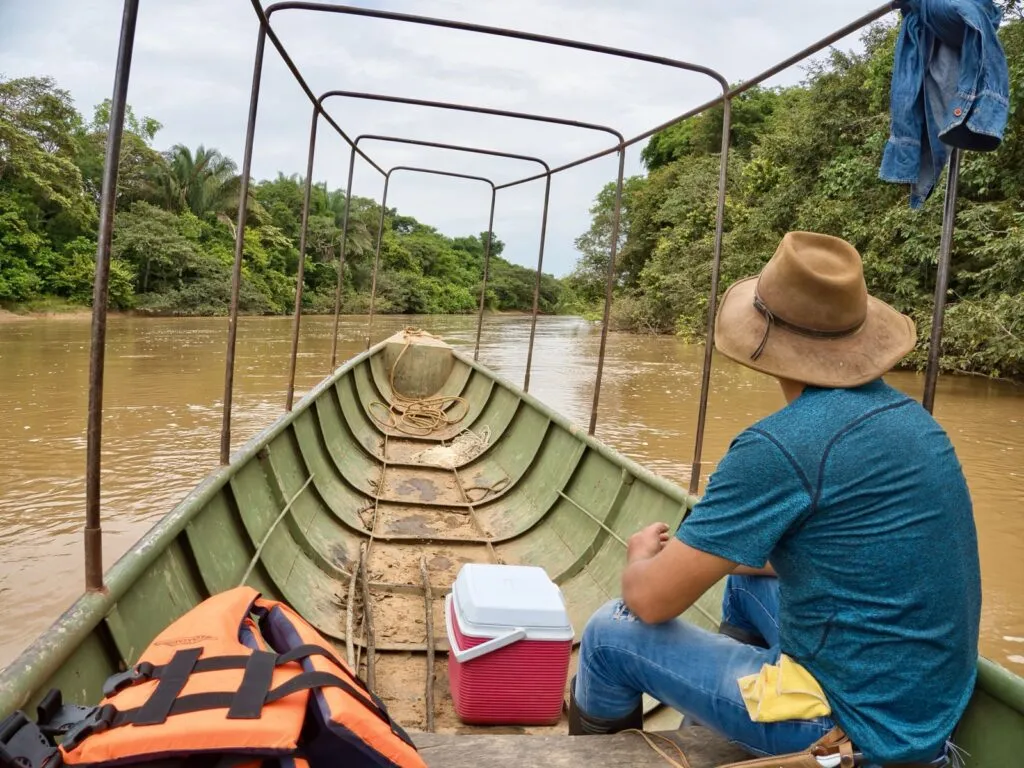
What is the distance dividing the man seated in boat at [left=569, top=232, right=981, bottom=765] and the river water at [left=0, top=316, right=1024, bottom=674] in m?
0.11

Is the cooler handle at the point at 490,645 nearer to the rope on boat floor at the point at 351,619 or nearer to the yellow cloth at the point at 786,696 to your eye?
the rope on boat floor at the point at 351,619

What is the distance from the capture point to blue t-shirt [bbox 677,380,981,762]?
4.29 ft

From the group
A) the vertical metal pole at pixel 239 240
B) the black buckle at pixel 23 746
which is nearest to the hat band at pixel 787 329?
the black buckle at pixel 23 746

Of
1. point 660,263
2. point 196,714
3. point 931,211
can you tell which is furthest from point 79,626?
point 660,263

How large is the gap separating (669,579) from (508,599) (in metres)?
1.05

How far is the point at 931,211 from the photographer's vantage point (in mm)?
11750

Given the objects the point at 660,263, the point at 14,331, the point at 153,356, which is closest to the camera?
the point at 153,356

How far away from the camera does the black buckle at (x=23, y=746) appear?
1107 millimetres

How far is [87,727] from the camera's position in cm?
119

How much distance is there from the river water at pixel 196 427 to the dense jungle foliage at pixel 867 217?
1278mm

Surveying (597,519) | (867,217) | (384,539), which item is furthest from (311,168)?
(867,217)

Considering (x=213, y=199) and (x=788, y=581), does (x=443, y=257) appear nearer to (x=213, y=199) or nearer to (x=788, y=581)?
(x=213, y=199)

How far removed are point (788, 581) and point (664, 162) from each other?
36.1 metres

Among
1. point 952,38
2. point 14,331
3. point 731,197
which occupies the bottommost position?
point 14,331
